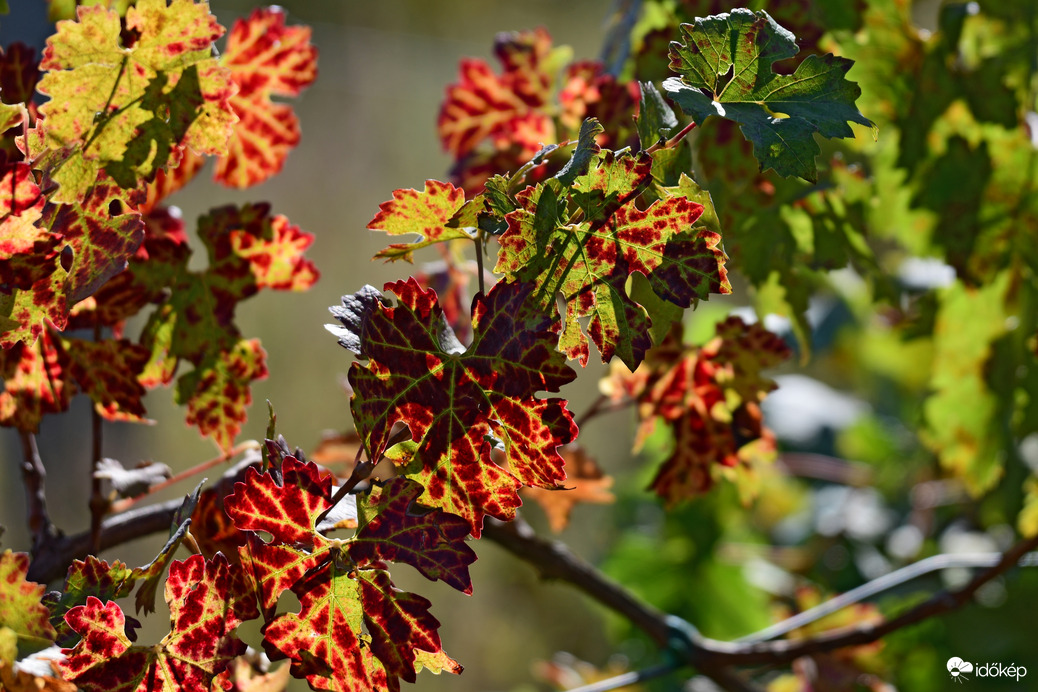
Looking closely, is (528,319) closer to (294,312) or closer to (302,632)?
(302,632)

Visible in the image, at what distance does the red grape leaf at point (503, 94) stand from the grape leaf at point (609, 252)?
35 cm

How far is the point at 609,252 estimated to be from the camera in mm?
328

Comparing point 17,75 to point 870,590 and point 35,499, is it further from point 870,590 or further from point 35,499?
point 870,590

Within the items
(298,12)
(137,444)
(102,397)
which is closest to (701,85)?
(102,397)

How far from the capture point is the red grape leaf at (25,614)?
31 cm

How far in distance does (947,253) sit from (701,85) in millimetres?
511

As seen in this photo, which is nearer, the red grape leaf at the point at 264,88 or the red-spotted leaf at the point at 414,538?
the red-spotted leaf at the point at 414,538

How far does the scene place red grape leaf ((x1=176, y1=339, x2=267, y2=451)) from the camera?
488 millimetres

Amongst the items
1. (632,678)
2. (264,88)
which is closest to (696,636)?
(632,678)

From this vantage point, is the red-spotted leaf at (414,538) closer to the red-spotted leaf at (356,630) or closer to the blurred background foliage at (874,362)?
the red-spotted leaf at (356,630)

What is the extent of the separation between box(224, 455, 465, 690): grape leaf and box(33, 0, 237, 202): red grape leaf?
0.17 m

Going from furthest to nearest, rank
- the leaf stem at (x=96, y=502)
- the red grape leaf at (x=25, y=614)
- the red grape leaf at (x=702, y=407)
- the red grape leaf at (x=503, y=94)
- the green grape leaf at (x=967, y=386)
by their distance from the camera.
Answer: the green grape leaf at (x=967, y=386)
the red grape leaf at (x=503, y=94)
the red grape leaf at (x=702, y=407)
the leaf stem at (x=96, y=502)
the red grape leaf at (x=25, y=614)

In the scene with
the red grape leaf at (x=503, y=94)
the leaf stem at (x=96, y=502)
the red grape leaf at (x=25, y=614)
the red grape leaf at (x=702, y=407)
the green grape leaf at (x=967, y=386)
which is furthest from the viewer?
the green grape leaf at (x=967, y=386)

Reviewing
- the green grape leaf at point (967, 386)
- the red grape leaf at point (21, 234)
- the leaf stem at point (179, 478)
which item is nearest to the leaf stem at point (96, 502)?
the leaf stem at point (179, 478)
